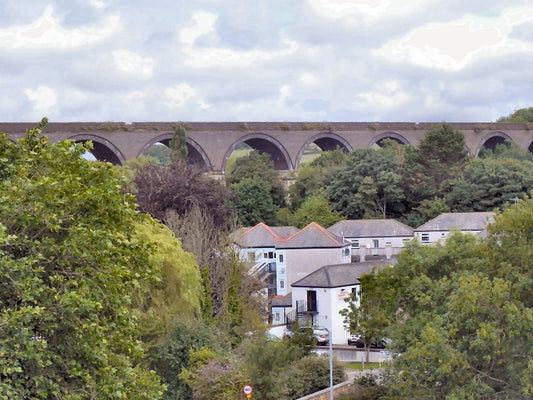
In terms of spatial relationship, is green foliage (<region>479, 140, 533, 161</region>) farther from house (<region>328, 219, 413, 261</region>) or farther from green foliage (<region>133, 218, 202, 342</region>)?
green foliage (<region>133, 218, 202, 342</region>)

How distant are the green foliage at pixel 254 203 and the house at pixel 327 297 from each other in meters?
19.9

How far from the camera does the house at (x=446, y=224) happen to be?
2191 inches

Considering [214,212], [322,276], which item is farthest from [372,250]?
[214,212]

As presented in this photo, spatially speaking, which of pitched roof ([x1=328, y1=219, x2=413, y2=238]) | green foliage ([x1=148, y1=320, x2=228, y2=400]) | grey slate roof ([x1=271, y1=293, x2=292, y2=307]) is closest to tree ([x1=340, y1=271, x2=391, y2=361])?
green foliage ([x1=148, y1=320, x2=228, y2=400])

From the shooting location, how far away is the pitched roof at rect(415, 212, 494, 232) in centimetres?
5544

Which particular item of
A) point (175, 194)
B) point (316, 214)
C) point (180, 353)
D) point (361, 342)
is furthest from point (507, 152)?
point (180, 353)

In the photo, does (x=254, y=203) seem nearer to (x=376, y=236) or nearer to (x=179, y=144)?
(x=179, y=144)

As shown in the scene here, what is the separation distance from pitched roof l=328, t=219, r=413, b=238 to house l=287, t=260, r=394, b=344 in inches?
571

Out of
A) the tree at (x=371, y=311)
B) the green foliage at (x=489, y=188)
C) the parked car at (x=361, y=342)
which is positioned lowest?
the parked car at (x=361, y=342)

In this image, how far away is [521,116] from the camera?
122062 millimetres

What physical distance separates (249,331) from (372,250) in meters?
25.4

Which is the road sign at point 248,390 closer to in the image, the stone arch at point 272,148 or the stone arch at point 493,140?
the stone arch at point 272,148

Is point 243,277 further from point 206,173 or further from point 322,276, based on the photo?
point 206,173

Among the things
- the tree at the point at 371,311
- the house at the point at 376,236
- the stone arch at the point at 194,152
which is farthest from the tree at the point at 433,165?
the tree at the point at 371,311
